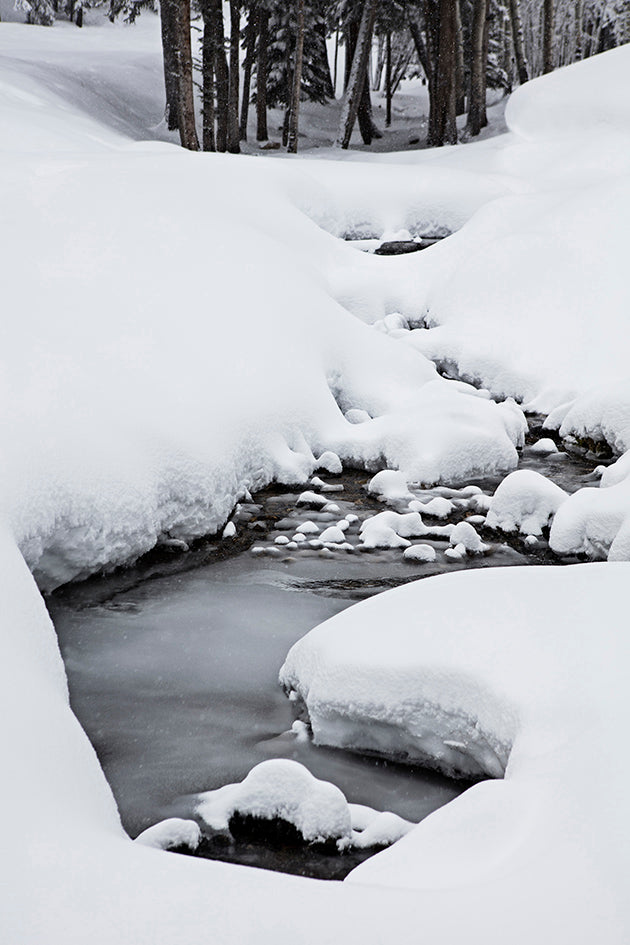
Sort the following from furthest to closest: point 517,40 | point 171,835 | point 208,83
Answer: point 517,40 → point 208,83 → point 171,835

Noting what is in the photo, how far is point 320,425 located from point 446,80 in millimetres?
13740

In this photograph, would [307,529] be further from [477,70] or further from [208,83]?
[477,70]

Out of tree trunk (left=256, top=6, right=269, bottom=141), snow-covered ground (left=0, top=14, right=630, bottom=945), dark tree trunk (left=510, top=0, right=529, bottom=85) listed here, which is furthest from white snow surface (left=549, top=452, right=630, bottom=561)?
tree trunk (left=256, top=6, right=269, bottom=141)

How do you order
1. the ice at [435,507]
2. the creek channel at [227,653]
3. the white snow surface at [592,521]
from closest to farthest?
the creek channel at [227,653]
the white snow surface at [592,521]
the ice at [435,507]

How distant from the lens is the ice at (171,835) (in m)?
2.54

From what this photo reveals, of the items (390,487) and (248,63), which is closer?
(390,487)

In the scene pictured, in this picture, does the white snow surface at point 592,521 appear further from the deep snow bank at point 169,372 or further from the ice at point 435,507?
the deep snow bank at point 169,372

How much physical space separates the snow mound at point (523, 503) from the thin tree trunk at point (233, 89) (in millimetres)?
15509

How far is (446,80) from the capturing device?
58.5 feet

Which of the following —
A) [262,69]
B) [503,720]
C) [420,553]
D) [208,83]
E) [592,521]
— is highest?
[262,69]

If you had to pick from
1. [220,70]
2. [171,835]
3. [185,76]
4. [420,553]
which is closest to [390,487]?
[420,553]

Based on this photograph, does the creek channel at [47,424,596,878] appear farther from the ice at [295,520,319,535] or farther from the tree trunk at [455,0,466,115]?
the tree trunk at [455,0,466,115]

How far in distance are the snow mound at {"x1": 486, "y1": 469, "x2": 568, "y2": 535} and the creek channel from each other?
137 millimetres

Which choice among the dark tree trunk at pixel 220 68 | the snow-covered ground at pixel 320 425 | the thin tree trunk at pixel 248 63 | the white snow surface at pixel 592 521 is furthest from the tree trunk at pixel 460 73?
the white snow surface at pixel 592 521
